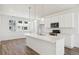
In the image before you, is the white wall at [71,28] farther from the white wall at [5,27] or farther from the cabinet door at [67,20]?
the white wall at [5,27]

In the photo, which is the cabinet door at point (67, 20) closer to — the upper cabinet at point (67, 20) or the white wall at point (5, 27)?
the upper cabinet at point (67, 20)

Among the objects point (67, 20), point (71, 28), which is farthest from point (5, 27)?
point (71, 28)

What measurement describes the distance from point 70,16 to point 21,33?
5.74 m

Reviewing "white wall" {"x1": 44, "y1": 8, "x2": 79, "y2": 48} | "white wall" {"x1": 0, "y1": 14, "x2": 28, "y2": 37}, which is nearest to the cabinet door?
"white wall" {"x1": 44, "y1": 8, "x2": 79, "y2": 48}

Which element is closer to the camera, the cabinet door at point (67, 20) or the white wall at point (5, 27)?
the cabinet door at point (67, 20)

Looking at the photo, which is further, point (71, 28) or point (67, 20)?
point (67, 20)

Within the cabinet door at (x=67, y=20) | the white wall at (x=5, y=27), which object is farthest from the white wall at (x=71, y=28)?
the white wall at (x=5, y=27)

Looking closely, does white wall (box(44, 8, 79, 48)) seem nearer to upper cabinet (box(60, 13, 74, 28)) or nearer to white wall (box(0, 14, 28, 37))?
upper cabinet (box(60, 13, 74, 28))

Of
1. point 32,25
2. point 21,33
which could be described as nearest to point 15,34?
point 21,33

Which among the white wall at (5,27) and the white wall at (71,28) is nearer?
the white wall at (71,28)

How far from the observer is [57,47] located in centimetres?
298

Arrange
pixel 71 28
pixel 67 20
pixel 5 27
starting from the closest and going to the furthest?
pixel 71 28 → pixel 67 20 → pixel 5 27

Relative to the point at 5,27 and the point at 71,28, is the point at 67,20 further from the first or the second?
the point at 5,27
